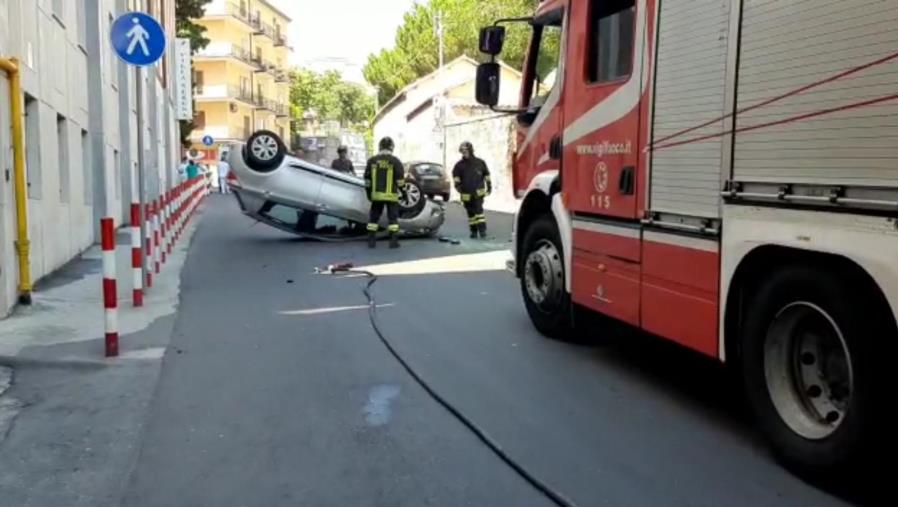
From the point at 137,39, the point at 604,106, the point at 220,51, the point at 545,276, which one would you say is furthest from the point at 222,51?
the point at 604,106

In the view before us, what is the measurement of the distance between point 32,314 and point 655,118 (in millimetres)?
5876

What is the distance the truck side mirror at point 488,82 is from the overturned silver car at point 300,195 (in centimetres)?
787

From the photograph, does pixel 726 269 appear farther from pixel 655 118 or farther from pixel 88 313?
pixel 88 313

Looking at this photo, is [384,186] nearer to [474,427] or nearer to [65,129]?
[65,129]

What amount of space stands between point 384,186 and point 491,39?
7.46 m

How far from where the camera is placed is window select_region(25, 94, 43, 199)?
10711 millimetres

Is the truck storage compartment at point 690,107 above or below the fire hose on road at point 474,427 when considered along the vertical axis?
above

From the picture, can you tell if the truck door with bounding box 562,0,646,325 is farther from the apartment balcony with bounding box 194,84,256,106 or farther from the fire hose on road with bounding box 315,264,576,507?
the apartment balcony with bounding box 194,84,256,106

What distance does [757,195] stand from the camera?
14.8ft

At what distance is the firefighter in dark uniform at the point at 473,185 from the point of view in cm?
1716

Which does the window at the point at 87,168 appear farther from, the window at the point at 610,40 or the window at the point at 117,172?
the window at the point at 610,40

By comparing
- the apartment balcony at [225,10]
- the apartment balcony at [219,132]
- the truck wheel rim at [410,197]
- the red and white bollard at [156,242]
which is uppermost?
the apartment balcony at [225,10]

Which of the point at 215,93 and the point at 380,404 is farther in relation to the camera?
the point at 215,93

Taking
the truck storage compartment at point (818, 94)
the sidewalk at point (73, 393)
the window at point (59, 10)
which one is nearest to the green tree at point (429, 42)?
the window at point (59, 10)
